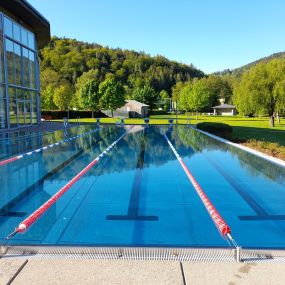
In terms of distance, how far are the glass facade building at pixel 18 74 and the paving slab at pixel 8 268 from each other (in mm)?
17585

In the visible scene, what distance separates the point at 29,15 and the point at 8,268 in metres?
21.9

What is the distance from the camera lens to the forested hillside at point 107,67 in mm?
81287

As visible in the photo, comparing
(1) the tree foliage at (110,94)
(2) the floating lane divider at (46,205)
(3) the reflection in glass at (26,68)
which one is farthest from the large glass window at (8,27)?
(1) the tree foliage at (110,94)

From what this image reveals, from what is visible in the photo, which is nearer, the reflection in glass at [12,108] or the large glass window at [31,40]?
the reflection in glass at [12,108]

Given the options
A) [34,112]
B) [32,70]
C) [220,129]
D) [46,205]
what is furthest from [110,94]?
[46,205]

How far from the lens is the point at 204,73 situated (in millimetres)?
126250

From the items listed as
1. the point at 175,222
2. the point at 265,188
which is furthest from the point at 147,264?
the point at 265,188

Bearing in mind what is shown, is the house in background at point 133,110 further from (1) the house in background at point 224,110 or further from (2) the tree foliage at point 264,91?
(1) the house in background at point 224,110

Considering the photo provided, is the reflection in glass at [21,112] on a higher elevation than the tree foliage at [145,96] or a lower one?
lower

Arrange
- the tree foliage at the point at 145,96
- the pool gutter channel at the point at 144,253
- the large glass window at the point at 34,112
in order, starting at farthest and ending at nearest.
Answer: the tree foliage at the point at 145,96 < the large glass window at the point at 34,112 < the pool gutter channel at the point at 144,253

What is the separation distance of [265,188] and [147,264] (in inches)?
184

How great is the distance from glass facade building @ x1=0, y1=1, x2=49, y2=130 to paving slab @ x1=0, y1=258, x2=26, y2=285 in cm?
1759

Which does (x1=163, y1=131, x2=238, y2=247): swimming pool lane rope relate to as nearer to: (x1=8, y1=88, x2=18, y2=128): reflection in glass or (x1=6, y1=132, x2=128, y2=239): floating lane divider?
(x1=6, y1=132, x2=128, y2=239): floating lane divider

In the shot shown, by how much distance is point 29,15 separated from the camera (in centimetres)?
2152
